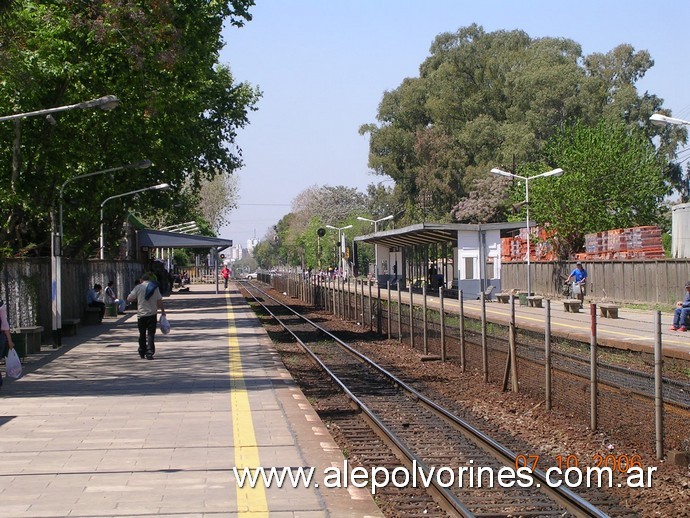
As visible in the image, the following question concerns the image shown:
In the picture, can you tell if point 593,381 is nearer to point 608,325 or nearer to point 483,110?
point 608,325

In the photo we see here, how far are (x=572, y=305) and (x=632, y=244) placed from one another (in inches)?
382

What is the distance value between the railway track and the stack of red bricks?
91.8ft

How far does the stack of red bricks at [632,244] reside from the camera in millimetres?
43031

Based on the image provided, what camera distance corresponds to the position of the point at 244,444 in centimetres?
1029

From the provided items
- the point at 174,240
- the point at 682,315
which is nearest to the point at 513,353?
the point at 682,315

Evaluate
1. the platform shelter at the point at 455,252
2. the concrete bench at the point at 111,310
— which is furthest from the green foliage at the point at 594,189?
the concrete bench at the point at 111,310

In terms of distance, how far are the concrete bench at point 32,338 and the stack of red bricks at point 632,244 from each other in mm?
26536

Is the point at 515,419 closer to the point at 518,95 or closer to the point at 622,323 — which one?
the point at 622,323

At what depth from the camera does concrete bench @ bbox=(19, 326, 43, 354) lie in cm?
2224

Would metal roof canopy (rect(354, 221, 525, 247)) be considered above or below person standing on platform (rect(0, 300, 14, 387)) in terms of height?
above

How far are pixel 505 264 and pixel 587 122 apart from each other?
63.1 ft

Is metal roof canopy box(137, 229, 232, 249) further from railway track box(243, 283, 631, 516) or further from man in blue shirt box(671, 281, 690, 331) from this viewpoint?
railway track box(243, 283, 631, 516)

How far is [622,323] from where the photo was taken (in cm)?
2952

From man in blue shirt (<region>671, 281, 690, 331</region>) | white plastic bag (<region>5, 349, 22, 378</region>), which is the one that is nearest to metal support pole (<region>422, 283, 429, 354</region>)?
man in blue shirt (<region>671, 281, 690, 331</region>)
